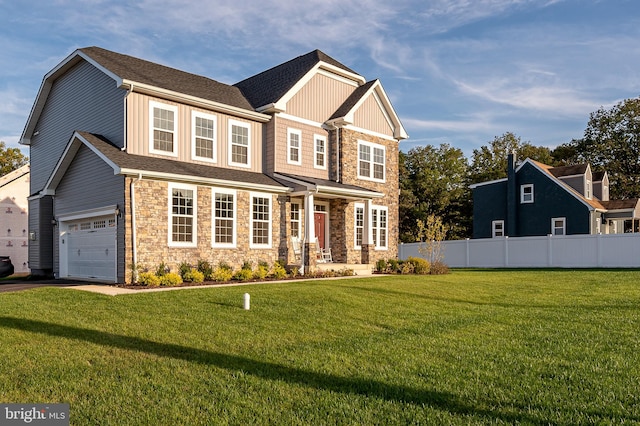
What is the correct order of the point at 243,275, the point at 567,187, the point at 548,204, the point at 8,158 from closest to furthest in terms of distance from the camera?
the point at 243,275
the point at 567,187
the point at 548,204
the point at 8,158

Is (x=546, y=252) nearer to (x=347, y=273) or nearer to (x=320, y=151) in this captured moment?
(x=347, y=273)

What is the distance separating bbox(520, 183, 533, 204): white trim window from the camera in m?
34.3

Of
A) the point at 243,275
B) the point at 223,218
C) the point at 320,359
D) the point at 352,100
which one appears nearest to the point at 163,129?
the point at 223,218

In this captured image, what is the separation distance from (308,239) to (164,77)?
827 cm

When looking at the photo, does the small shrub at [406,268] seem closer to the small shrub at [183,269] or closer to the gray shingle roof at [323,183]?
the gray shingle roof at [323,183]

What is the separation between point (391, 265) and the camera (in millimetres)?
21297

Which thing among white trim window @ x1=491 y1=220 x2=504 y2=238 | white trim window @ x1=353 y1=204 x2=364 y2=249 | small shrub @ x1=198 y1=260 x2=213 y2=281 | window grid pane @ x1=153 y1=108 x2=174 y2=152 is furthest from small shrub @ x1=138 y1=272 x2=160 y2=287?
white trim window @ x1=491 y1=220 x2=504 y2=238

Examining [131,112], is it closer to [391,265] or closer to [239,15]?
[239,15]

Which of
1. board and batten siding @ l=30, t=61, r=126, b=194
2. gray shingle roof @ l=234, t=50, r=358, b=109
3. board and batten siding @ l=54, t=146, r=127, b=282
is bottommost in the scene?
board and batten siding @ l=54, t=146, r=127, b=282

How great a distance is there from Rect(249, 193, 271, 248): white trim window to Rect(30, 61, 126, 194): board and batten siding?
5.17 meters

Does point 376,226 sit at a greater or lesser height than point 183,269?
greater

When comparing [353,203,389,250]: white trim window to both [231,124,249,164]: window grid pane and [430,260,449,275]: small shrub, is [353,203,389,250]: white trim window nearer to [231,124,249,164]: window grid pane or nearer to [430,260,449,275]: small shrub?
[430,260,449,275]: small shrub

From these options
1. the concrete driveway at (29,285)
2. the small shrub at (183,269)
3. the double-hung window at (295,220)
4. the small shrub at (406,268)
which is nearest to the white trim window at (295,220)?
the double-hung window at (295,220)

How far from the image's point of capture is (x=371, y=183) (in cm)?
2347
